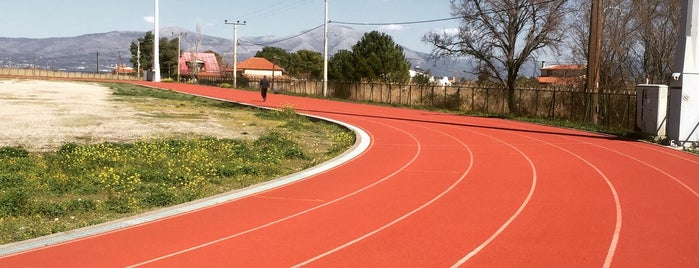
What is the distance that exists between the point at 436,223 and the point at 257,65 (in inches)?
5375

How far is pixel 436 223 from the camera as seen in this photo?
27.7ft

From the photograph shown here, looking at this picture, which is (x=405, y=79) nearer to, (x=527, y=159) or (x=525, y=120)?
(x=525, y=120)

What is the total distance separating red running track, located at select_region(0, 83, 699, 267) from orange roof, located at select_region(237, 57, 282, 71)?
12720 centimetres

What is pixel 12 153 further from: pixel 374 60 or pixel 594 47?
pixel 374 60

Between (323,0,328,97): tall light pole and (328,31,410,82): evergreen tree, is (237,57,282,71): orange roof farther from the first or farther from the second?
(323,0,328,97): tall light pole

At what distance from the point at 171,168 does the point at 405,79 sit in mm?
64603

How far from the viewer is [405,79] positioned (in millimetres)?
75875

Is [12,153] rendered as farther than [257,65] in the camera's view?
No

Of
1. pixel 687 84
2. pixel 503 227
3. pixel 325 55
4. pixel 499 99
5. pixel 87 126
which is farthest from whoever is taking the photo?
pixel 325 55

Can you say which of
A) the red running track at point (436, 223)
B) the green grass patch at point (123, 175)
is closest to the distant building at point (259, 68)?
the green grass patch at point (123, 175)

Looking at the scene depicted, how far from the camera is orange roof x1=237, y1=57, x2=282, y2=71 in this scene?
139500 mm

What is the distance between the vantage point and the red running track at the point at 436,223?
677 centimetres

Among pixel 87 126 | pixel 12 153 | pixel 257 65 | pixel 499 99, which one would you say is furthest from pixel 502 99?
pixel 257 65

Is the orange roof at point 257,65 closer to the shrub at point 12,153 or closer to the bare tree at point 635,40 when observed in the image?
the bare tree at point 635,40
